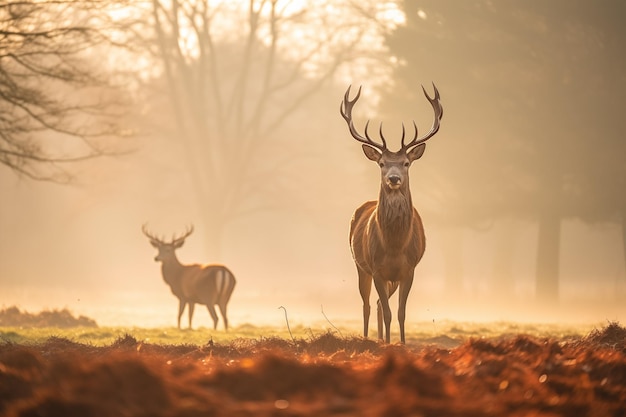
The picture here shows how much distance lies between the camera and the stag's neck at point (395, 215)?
1178cm

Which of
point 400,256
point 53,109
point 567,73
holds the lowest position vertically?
point 400,256

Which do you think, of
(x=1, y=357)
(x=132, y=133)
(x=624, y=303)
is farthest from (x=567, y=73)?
(x=1, y=357)

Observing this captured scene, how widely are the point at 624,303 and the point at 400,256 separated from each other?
21.9 metres

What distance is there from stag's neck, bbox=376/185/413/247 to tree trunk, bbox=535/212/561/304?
73.4 ft

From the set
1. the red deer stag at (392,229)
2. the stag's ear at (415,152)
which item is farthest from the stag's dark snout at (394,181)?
the stag's ear at (415,152)

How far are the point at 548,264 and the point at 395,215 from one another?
23.3 meters

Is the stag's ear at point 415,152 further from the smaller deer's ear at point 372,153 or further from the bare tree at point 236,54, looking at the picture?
the bare tree at point 236,54

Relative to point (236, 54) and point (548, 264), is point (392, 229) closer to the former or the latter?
point (548, 264)

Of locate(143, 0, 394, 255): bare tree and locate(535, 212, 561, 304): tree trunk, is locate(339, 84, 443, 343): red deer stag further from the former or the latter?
locate(143, 0, 394, 255): bare tree

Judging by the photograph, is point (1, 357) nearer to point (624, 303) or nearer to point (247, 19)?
point (624, 303)

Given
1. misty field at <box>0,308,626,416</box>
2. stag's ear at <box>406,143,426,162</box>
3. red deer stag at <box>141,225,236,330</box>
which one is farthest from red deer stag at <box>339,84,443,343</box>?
red deer stag at <box>141,225,236,330</box>

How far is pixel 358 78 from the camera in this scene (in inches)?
1645

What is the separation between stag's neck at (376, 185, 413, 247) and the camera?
11.8m

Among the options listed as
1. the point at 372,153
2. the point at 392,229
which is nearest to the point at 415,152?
the point at 372,153
